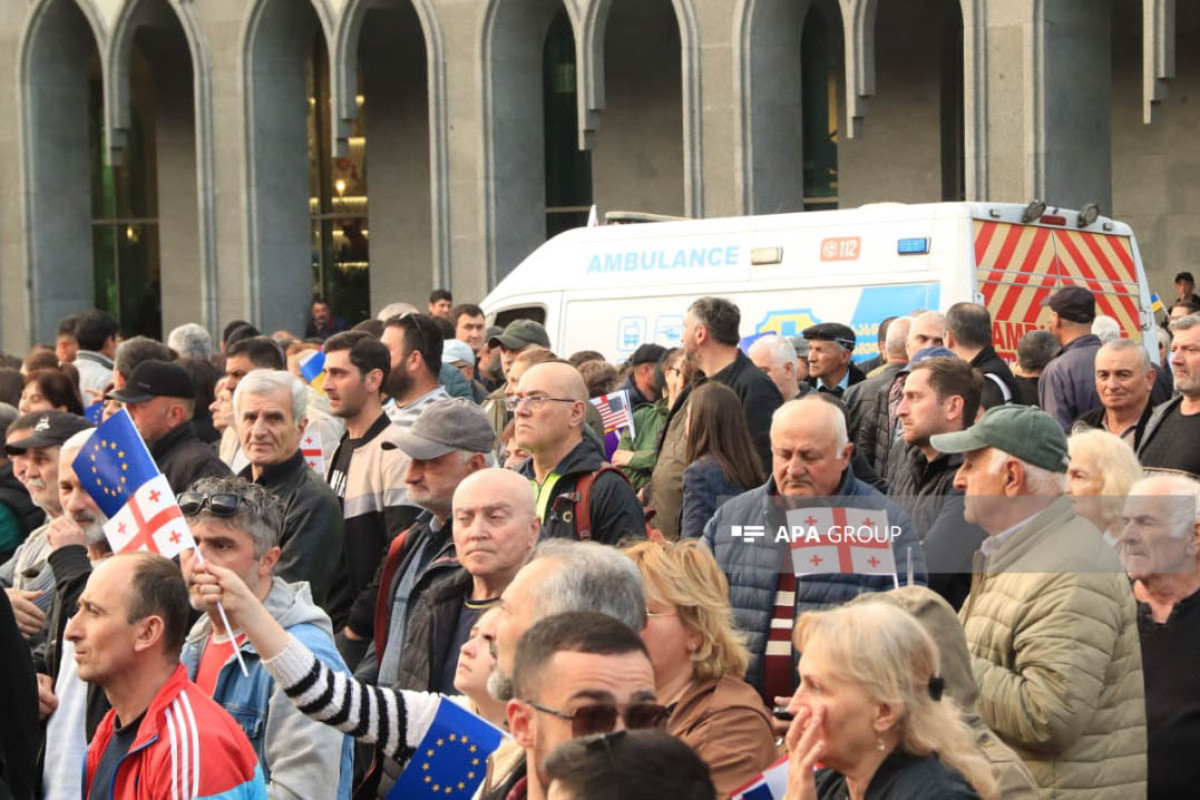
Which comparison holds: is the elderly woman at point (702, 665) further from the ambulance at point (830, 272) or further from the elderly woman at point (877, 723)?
the ambulance at point (830, 272)

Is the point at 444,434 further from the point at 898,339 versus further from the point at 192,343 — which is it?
the point at 192,343

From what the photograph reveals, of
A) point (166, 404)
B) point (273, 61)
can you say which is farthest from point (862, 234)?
point (273, 61)

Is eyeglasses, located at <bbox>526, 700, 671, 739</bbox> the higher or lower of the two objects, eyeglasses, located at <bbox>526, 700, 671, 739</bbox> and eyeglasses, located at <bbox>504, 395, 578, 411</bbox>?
the lower

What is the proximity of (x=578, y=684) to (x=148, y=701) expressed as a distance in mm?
1838

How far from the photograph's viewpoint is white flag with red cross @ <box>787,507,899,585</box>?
5551 millimetres

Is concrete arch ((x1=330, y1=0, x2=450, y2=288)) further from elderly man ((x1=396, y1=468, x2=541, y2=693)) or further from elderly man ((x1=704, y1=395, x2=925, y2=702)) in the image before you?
elderly man ((x1=396, y1=468, x2=541, y2=693))

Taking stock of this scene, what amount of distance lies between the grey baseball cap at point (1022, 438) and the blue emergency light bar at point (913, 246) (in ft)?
26.1

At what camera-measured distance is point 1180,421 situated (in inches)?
345

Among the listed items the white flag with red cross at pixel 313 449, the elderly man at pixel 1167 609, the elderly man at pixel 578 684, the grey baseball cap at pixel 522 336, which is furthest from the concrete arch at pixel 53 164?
the elderly man at pixel 578 684

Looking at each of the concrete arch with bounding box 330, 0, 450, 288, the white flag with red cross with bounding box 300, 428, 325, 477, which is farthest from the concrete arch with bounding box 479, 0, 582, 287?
the white flag with red cross with bounding box 300, 428, 325, 477

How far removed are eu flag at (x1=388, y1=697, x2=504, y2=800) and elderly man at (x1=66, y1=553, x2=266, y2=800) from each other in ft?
1.33

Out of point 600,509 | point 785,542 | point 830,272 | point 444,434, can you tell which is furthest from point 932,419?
point 830,272

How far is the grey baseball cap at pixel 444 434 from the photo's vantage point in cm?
661

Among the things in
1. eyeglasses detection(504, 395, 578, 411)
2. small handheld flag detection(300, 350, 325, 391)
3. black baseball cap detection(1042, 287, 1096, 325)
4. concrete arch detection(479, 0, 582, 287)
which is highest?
concrete arch detection(479, 0, 582, 287)
